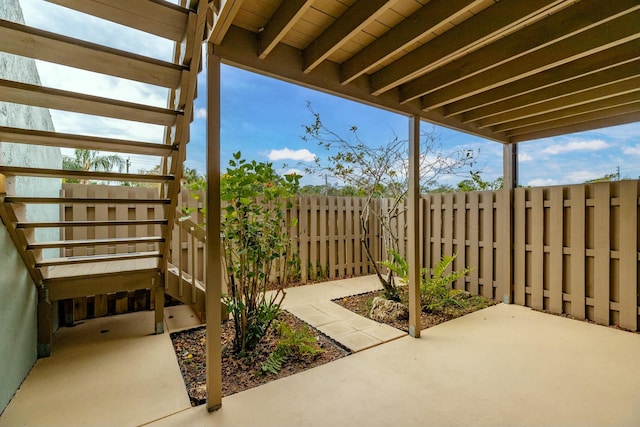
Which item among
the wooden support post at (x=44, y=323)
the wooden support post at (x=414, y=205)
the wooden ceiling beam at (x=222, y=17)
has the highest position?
the wooden ceiling beam at (x=222, y=17)

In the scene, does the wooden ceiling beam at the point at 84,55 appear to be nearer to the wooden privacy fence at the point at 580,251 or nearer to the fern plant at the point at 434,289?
the fern plant at the point at 434,289

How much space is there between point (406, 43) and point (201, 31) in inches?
46.9

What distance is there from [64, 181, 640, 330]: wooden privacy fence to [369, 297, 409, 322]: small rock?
1517mm

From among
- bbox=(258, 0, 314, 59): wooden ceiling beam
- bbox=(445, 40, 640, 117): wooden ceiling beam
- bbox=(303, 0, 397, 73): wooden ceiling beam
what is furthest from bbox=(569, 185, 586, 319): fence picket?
bbox=(258, 0, 314, 59): wooden ceiling beam

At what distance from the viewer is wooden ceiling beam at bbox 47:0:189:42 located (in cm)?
123

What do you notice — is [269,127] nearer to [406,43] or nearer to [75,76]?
[75,76]

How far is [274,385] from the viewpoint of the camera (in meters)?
1.87

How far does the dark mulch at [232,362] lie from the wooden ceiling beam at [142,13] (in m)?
2.13

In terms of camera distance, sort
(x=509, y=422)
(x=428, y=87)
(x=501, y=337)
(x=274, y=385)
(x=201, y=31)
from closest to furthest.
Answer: (x=201, y=31) < (x=509, y=422) < (x=274, y=385) < (x=428, y=87) < (x=501, y=337)

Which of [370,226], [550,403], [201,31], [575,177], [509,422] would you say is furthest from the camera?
Result: [370,226]

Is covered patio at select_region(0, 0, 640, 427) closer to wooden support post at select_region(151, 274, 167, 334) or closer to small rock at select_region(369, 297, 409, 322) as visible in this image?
wooden support post at select_region(151, 274, 167, 334)

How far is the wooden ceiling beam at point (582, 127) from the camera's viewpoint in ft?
9.17

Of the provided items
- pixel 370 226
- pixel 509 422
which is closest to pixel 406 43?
pixel 509 422

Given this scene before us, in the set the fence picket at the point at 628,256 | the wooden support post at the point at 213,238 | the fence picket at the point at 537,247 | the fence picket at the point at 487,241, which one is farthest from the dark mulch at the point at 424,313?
the wooden support post at the point at 213,238
